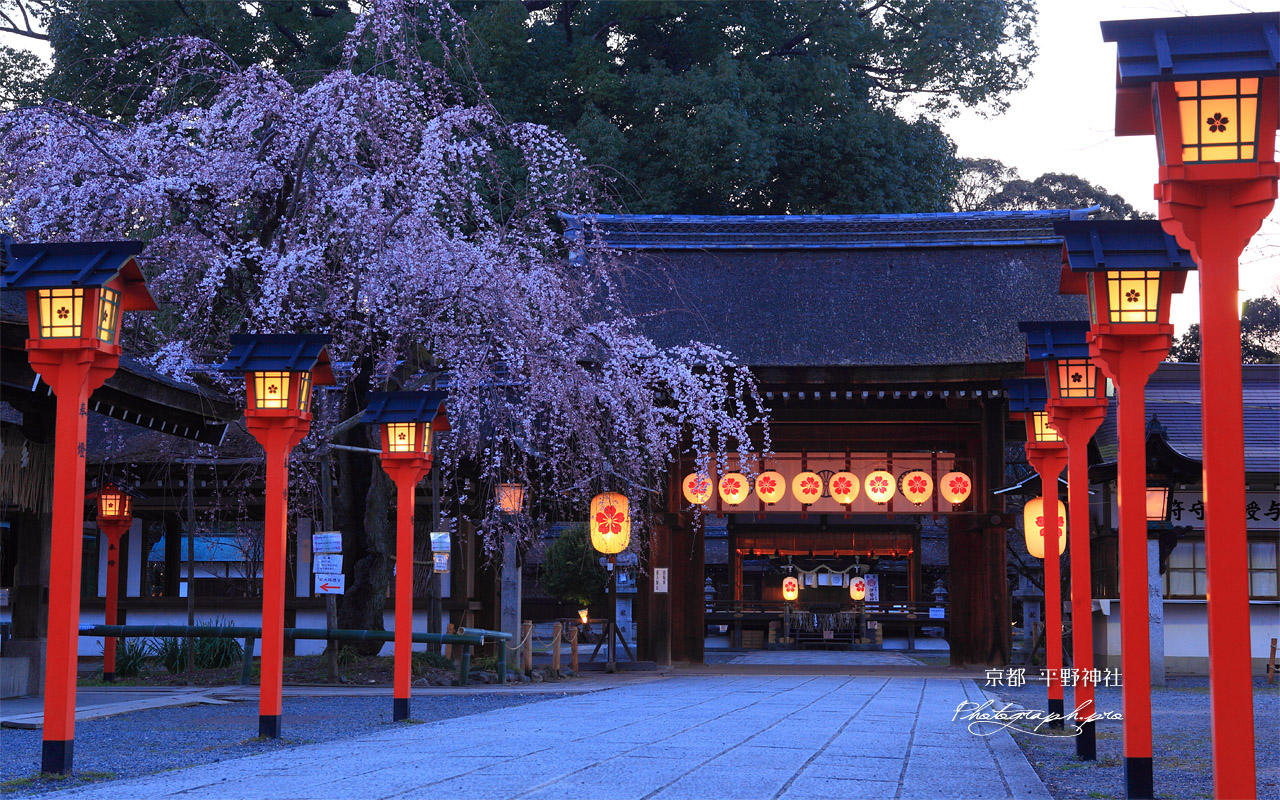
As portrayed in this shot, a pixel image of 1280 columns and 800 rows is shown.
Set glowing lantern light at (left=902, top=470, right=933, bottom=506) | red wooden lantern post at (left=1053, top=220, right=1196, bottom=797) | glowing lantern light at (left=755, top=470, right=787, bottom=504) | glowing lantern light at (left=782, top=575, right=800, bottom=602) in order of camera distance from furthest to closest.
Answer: glowing lantern light at (left=782, top=575, right=800, bottom=602), glowing lantern light at (left=755, top=470, right=787, bottom=504), glowing lantern light at (left=902, top=470, right=933, bottom=506), red wooden lantern post at (left=1053, top=220, right=1196, bottom=797)

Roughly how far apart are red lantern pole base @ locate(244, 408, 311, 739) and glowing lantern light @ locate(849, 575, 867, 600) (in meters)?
25.7

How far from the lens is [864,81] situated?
2841 cm

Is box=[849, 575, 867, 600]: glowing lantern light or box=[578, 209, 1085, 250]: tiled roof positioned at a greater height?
box=[578, 209, 1085, 250]: tiled roof

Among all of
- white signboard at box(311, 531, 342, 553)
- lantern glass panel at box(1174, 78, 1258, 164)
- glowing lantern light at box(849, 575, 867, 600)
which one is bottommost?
glowing lantern light at box(849, 575, 867, 600)

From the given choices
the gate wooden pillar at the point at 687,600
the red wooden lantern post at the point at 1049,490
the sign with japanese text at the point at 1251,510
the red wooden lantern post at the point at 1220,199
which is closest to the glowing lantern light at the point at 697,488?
the gate wooden pillar at the point at 687,600

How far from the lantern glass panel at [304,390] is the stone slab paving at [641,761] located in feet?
7.92

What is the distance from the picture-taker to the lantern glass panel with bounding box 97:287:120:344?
22.5 ft

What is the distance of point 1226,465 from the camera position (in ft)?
13.1

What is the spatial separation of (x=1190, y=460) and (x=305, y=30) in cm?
2001

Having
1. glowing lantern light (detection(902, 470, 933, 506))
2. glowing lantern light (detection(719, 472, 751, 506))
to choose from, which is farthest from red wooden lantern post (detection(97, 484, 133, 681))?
glowing lantern light (detection(902, 470, 933, 506))

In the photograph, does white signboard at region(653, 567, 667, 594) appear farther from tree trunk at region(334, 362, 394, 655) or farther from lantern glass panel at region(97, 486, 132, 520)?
lantern glass panel at region(97, 486, 132, 520)

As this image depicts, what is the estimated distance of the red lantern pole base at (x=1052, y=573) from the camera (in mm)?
8914

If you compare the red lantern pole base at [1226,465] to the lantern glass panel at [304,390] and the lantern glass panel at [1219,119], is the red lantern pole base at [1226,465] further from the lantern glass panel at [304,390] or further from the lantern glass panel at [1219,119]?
the lantern glass panel at [304,390]

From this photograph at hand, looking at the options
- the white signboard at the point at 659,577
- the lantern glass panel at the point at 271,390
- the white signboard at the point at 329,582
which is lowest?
the white signboard at the point at 659,577
